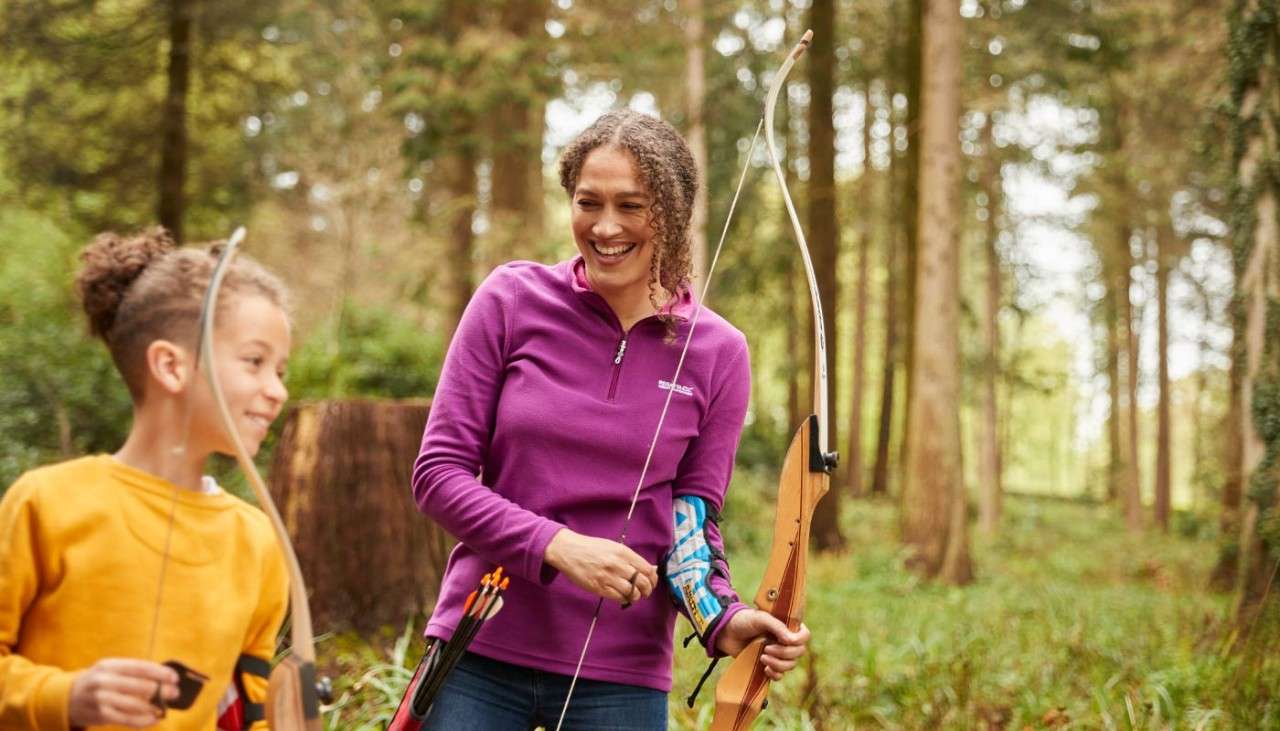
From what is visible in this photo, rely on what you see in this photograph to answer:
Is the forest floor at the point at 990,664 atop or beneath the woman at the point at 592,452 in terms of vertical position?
beneath

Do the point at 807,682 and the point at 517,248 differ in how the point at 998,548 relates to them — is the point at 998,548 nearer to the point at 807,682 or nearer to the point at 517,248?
the point at 517,248

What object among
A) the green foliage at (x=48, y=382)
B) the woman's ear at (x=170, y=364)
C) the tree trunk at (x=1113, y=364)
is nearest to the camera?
the woman's ear at (x=170, y=364)

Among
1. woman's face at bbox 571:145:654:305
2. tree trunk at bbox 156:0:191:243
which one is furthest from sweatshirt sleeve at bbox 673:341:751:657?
tree trunk at bbox 156:0:191:243

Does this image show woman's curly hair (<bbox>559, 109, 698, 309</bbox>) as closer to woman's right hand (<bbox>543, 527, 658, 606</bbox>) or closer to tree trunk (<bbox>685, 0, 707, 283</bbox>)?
woman's right hand (<bbox>543, 527, 658, 606</bbox>)

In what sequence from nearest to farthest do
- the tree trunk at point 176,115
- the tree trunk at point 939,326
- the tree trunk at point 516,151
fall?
the tree trunk at point 939,326
the tree trunk at point 516,151
the tree trunk at point 176,115

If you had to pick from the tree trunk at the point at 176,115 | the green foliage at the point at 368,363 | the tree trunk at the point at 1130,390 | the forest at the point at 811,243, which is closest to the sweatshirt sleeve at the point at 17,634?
the forest at the point at 811,243

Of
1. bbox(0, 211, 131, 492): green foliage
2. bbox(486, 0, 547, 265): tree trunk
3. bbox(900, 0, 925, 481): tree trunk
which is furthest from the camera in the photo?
bbox(900, 0, 925, 481): tree trunk

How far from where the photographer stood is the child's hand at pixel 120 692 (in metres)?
1.54

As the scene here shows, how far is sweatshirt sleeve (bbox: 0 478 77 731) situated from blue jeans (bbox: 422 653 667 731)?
0.73m

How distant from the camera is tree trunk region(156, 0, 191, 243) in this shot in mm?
13836

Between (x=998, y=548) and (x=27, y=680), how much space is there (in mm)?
17062

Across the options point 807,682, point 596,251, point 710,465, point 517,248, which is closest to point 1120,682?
point 807,682

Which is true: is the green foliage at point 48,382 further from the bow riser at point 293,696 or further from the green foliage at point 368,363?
the bow riser at point 293,696

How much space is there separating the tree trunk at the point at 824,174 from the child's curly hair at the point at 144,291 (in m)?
11.2
